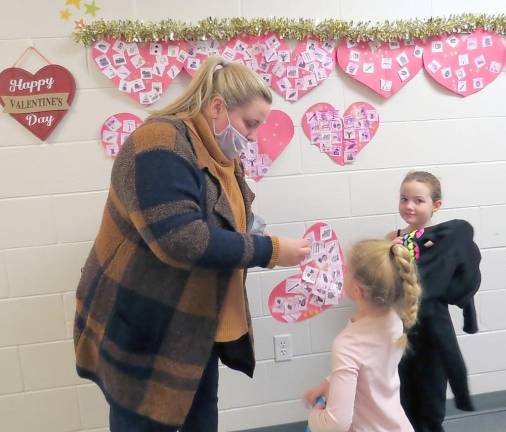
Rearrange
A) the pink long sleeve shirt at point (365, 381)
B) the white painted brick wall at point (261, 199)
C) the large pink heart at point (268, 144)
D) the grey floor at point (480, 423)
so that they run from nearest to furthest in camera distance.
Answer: the pink long sleeve shirt at point (365, 381) → the white painted brick wall at point (261, 199) → the large pink heart at point (268, 144) → the grey floor at point (480, 423)

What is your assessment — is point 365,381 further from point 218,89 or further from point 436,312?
point 218,89

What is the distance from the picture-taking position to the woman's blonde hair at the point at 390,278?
123cm

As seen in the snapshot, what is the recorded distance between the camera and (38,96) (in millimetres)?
1683

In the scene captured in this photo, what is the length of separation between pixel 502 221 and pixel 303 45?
1.10m

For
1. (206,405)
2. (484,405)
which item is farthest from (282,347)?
(484,405)

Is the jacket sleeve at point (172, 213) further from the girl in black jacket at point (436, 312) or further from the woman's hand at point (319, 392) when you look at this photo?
the girl in black jacket at point (436, 312)

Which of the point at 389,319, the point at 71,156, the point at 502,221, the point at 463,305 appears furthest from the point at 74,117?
the point at 502,221

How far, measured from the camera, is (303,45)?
5.93ft

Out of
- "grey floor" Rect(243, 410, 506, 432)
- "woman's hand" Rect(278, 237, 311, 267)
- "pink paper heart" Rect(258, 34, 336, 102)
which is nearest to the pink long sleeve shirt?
"woman's hand" Rect(278, 237, 311, 267)

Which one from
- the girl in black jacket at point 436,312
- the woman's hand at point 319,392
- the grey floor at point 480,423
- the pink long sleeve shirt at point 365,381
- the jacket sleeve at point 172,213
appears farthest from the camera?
the grey floor at point 480,423

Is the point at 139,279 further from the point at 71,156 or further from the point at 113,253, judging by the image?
the point at 71,156

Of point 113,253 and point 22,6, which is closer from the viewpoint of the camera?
point 113,253

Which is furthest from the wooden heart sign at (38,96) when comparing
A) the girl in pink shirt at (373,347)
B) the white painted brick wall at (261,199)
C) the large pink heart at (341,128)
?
the girl in pink shirt at (373,347)

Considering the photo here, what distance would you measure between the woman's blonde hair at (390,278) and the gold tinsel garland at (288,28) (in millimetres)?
905
